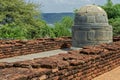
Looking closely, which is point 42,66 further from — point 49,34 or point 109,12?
point 109,12

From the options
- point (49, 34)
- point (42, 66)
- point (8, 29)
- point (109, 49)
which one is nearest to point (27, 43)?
point (109, 49)

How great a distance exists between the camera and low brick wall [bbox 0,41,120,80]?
471cm

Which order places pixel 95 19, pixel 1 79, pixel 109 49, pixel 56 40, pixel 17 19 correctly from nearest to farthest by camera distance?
pixel 1 79
pixel 109 49
pixel 95 19
pixel 56 40
pixel 17 19

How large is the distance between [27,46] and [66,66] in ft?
20.1

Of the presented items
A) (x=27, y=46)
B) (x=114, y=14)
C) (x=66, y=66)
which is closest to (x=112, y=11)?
(x=114, y=14)

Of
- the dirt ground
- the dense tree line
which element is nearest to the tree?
the dense tree line

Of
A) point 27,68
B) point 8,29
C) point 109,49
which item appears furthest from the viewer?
point 8,29

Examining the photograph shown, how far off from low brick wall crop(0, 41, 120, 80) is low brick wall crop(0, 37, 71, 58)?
12.0 feet

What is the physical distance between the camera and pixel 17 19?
25.7 metres

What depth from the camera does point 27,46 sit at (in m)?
11.9

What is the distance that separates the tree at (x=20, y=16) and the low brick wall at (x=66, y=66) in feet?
54.1

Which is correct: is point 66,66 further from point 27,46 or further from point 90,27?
point 90,27

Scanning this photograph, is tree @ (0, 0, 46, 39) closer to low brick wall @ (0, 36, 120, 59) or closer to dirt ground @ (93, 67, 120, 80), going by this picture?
low brick wall @ (0, 36, 120, 59)

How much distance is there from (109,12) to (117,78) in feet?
83.2
